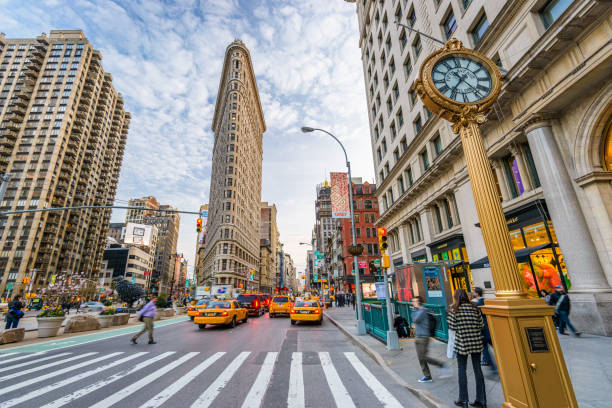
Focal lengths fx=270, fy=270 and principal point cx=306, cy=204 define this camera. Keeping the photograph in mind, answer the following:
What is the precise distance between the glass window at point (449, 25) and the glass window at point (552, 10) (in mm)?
7486

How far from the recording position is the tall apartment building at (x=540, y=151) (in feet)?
31.7

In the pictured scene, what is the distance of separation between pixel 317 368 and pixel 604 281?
34.2ft

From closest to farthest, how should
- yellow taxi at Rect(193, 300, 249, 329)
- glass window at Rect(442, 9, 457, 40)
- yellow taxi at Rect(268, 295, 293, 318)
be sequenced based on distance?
yellow taxi at Rect(193, 300, 249, 329), glass window at Rect(442, 9, 457, 40), yellow taxi at Rect(268, 295, 293, 318)

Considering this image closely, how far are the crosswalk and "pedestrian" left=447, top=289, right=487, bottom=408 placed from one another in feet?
3.89

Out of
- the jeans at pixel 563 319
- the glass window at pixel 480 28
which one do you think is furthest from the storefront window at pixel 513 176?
the glass window at pixel 480 28

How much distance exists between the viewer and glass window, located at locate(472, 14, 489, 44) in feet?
51.8

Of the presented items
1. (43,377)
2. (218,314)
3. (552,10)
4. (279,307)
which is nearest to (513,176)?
(552,10)

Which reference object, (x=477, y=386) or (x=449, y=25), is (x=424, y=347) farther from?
(x=449, y=25)

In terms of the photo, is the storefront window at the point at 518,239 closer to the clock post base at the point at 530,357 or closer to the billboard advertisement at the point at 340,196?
the billboard advertisement at the point at 340,196

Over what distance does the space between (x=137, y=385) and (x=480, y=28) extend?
22.9m

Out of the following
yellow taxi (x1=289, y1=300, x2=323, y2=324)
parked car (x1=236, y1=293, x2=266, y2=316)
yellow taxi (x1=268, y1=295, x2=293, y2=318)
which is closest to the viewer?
yellow taxi (x1=289, y1=300, x2=323, y2=324)

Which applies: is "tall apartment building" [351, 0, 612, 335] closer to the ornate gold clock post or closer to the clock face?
the ornate gold clock post

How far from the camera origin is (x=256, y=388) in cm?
586

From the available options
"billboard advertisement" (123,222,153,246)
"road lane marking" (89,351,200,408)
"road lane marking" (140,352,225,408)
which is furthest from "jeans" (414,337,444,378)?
"billboard advertisement" (123,222,153,246)
